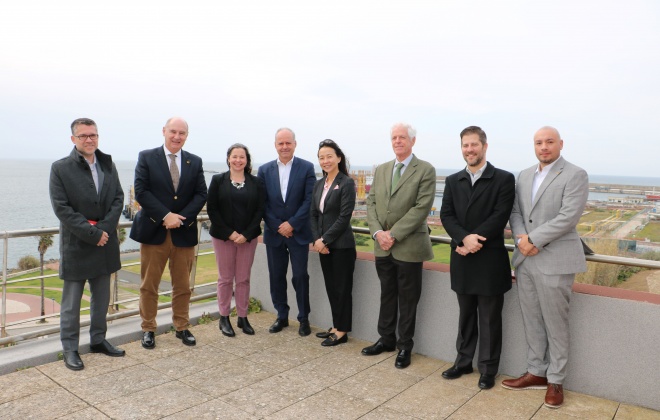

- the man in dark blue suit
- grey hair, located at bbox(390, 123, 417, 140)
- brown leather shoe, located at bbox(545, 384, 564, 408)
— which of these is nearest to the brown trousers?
the man in dark blue suit

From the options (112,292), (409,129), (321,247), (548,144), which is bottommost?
(112,292)

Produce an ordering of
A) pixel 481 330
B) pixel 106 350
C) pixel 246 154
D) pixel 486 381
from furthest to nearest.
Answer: pixel 246 154, pixel 106 350, pixel 481 330, pixel 486 381

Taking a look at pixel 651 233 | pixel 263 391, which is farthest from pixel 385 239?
pixel 651 233

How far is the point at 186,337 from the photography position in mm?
4012

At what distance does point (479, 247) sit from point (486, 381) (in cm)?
98

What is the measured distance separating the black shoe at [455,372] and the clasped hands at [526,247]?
1.04 m

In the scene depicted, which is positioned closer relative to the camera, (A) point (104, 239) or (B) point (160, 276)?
(A) point (104, 239)

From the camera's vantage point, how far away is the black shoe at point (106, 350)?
3650 mm

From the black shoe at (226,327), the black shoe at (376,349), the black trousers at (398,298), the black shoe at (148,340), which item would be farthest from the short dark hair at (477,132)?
the black shoe at (148,340)

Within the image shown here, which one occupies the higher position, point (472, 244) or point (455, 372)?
point (472, 244)

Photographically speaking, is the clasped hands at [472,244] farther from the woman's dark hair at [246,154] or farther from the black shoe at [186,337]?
the black shoe at [186,337]

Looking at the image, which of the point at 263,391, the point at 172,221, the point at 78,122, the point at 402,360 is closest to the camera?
the point at 263,391

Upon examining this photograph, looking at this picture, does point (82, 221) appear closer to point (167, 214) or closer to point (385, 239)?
point (167, 214)

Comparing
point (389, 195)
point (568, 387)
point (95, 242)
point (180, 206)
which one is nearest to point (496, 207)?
point (389, 195)
